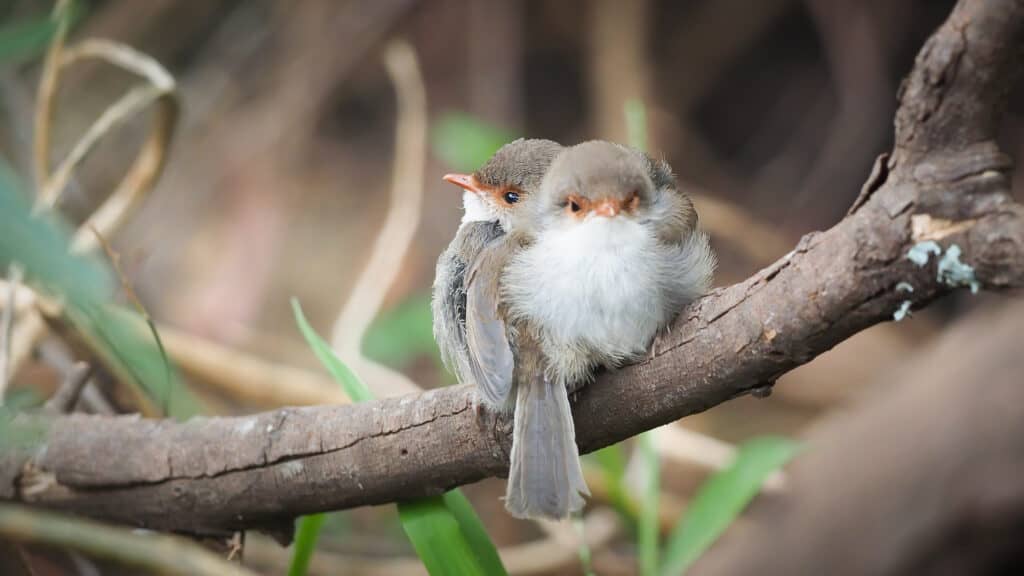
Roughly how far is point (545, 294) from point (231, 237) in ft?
12.8

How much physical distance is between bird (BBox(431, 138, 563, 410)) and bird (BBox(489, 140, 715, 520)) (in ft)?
0.22

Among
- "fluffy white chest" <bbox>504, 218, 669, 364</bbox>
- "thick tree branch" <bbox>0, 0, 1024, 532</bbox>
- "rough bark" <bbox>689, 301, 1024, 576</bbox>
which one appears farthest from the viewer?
"rough bark" <bbox>689, 301, 1024, 576</bbox>

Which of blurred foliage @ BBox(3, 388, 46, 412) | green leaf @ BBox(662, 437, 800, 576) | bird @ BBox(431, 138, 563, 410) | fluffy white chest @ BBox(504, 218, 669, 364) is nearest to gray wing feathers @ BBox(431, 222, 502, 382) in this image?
bird @ BBox(431, 138, 563, 410)

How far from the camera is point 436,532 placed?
201cm

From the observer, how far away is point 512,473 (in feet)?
5.52

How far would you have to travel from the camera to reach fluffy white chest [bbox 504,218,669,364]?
1.62 meters

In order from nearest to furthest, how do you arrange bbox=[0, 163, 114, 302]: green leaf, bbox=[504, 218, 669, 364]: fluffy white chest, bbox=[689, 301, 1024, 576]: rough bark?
bbox=[0, 163, 114, 302]: green leaf < bbox=[504, 218, 669, 364]: fluffy white chest < bbox=[689, 301, 1024, 576]: rough bark

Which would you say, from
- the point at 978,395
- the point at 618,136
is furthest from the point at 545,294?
the point at 618,136

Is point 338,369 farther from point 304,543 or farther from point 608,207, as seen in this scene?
point 608,207

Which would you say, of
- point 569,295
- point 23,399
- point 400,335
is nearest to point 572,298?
point 569,295

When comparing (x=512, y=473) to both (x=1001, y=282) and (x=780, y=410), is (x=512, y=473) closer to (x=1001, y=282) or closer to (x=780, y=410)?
(x=1001, y=282)

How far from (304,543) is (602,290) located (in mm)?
969

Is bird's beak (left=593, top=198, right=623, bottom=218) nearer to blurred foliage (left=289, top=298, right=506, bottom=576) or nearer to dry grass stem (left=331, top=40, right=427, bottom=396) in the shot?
blurred foliage (left=289, top=298, right=506, bottom=576)

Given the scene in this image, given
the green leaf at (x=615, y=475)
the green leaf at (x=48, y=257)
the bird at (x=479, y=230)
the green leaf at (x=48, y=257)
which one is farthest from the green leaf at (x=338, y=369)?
the green leaf at (x=48, y=257)
